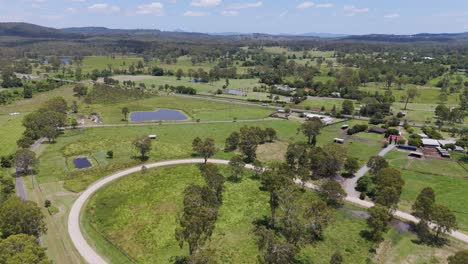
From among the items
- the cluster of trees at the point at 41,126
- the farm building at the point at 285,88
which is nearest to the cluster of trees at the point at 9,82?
the cluster of trees at the point at 41,126

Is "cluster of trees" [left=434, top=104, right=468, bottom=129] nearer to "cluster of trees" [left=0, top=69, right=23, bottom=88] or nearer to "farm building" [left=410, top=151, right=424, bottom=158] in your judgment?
"farm building" [left=410, top=151, right=424, bottom=158]

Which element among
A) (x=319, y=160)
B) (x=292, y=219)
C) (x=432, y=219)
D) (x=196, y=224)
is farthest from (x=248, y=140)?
(x=196, y=224)

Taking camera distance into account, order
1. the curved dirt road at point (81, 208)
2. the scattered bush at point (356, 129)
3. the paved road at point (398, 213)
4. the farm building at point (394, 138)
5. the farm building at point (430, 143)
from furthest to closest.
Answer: the scattered bush at point (356, 129)
the farm building at point (394, 138)
the farm building at point (430, 143)
the paved road at point (398, 213)
the curved dirt road at point (81, 208)

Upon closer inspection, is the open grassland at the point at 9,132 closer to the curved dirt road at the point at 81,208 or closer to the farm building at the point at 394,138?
the curved dirt road at the point at 81,208

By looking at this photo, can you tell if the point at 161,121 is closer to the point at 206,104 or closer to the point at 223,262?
the point at 206,104

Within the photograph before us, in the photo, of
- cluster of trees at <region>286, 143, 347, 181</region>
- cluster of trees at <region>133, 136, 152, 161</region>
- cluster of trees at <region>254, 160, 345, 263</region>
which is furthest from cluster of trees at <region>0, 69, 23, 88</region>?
cluster of trees at <region>254, 160, 345, 263</region>

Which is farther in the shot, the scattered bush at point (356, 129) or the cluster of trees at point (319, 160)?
the scattered bush at point (356, 129)

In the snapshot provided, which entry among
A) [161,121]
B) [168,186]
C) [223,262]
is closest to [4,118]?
[161,121]
